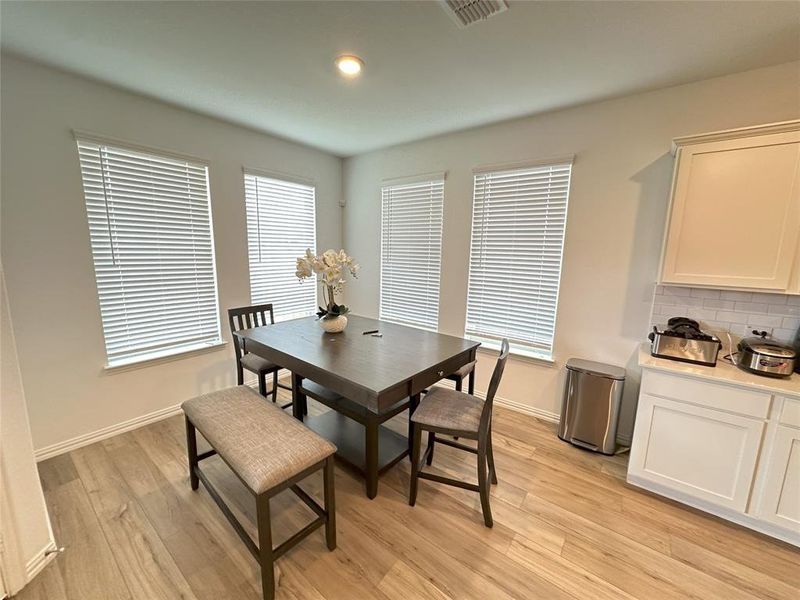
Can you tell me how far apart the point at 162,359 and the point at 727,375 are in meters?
4.04

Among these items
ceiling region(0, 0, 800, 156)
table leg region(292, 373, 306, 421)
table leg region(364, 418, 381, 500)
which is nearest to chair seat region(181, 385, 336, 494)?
table leg region(364, 418, 381, 500)

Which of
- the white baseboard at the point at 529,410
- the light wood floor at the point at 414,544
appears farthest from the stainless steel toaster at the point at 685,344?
the white baseboard at the point at 529,410

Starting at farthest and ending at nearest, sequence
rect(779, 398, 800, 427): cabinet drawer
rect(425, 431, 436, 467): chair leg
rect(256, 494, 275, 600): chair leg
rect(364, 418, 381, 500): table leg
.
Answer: rect(425, 431, 436, 467): chair leg → rect(364, 418, 381, 500): table leg → rect(779, 398, 800, 427): cabinet drawer → rect(256, 494, 275, 600): chair leg

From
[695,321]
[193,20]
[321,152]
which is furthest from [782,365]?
[321,152]

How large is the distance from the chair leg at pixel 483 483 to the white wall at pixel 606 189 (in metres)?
1.43

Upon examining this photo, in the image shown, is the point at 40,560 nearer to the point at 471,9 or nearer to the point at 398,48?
the point at 398,48

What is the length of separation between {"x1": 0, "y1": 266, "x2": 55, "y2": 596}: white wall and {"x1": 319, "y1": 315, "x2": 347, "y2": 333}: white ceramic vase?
1586 millimetres

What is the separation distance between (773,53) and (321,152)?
3716 mm

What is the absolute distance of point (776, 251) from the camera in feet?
5.85

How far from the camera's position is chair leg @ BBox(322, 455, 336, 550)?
153 cm

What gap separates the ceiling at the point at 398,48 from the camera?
5.06 ft

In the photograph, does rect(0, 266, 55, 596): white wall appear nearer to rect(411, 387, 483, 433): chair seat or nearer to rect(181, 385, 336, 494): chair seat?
rect(181, 385, 336, 494): chair seat

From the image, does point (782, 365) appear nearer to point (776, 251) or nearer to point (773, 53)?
point (776, 251)

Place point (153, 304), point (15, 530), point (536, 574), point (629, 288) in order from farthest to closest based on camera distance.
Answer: point (153, 304) → point (629, 288) → point (536, 574) → point (15, 530)
